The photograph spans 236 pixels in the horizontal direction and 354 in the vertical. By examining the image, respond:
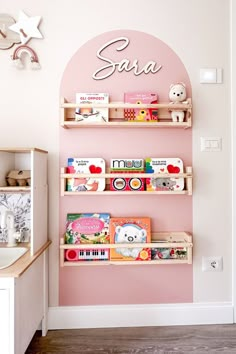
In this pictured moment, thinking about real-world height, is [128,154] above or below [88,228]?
above

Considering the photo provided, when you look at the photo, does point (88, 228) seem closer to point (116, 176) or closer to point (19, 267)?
point (116, 176)

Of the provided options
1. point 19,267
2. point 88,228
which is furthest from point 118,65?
point 19,267

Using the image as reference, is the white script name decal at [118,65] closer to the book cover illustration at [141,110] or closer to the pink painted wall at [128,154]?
the pink painted wall at [128,154]

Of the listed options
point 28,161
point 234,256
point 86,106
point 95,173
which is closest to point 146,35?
point 86,106

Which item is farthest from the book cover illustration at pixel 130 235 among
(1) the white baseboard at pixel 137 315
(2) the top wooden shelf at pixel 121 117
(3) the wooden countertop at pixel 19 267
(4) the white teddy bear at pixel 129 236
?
(2) the top wooden shelf at pixel 121 117

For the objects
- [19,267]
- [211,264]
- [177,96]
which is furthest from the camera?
[211,264]

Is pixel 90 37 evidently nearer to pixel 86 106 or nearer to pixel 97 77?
pixel 97 77

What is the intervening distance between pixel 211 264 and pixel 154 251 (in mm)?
459

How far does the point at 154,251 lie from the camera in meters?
1.94

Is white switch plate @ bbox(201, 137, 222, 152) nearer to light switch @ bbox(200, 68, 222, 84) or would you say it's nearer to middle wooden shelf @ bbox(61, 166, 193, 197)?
middle wooden shelf @ bbox(61, 166, 193, 197)

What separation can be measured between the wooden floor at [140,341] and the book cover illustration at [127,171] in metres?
0.99

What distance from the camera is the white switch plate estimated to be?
2.03 m

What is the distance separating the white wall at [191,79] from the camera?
6.48 feet

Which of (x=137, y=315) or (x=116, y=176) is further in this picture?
(x=137, y=315)
